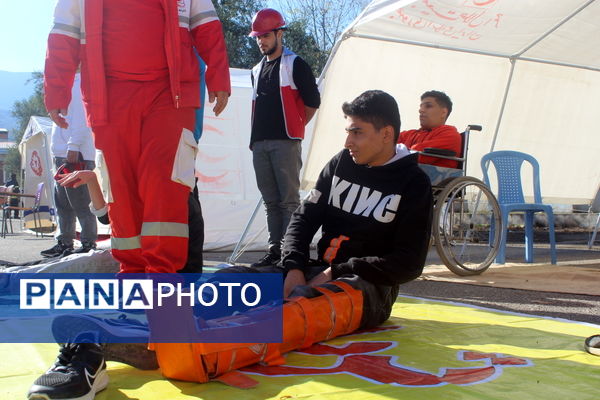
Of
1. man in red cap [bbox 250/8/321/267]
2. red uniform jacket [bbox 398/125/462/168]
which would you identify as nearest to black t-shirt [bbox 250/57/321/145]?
man in red cap [bbox 250/8/321/267]

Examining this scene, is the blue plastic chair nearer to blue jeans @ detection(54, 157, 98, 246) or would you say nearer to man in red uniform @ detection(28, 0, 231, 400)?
blue jeans @ detection(54, 157, 98, 246)

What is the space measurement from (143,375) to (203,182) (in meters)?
5.26

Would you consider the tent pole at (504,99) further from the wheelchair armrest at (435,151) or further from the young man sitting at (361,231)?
the young man sitting at (361,231)

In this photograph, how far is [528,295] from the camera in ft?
11.9

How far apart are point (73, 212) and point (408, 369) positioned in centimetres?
431

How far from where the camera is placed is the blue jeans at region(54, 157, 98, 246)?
5.10m

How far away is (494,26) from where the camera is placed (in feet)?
18.8

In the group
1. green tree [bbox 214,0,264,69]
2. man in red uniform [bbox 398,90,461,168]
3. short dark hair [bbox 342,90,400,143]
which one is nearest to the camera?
short dark hair [bbox 342,90,400,143]

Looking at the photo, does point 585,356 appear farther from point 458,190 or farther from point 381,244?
point 458,190

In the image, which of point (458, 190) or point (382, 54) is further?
point (382, 54)

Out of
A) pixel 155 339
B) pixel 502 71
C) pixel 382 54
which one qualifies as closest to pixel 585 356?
pixel 155 339

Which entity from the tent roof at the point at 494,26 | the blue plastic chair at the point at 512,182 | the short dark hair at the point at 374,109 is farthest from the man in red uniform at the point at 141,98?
the blue plastic chair at the point at 512,182

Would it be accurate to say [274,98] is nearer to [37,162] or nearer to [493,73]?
[493,73]

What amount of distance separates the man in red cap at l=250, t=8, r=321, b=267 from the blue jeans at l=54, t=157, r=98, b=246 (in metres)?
1.63
